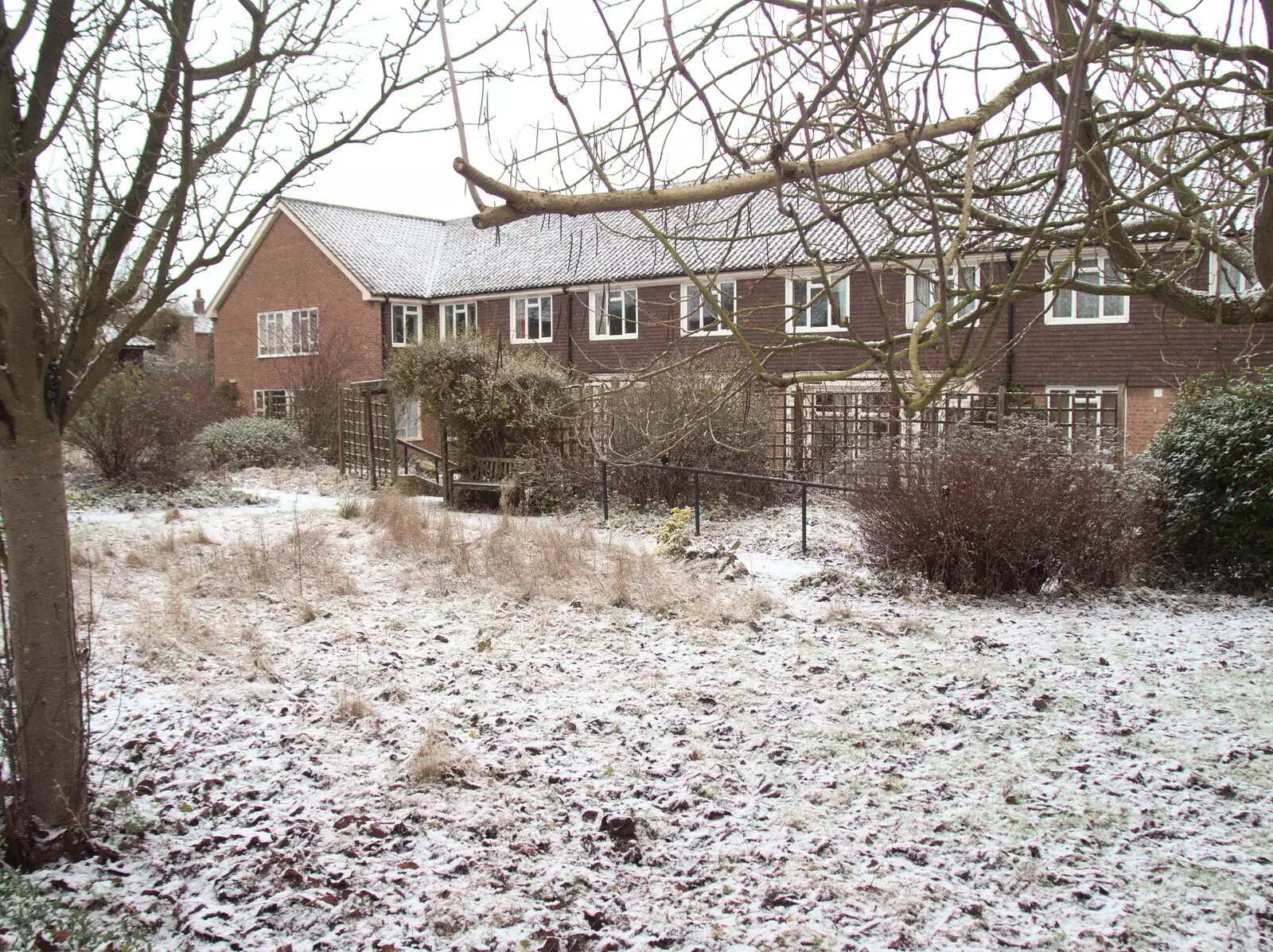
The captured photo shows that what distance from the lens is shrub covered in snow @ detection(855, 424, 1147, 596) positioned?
292 inches

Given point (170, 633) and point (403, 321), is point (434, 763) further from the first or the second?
point (403, 321)

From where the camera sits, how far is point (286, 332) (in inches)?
1150

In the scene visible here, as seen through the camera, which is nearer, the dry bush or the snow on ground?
the snow on ground

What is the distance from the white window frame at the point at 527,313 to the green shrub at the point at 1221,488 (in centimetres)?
1931

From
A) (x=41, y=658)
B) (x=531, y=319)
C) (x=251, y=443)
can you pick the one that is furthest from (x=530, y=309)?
(x=41, y=658)

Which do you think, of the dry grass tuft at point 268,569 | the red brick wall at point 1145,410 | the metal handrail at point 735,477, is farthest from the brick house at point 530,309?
the dry grass tuft at point 268,569

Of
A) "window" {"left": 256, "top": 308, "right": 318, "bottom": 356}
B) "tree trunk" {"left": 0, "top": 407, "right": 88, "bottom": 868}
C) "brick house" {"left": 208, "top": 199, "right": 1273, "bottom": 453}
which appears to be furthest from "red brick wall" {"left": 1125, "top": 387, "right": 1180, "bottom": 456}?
"window" {"left": 256, "top": 308, "right": 318, "bottom": 356}

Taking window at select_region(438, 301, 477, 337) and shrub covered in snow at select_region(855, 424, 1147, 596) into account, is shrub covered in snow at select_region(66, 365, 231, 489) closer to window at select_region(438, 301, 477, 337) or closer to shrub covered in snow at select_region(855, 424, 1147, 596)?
shrub covered in snow at select_region(855, 424, 1147, 596)

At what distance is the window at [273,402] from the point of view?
24.7 m

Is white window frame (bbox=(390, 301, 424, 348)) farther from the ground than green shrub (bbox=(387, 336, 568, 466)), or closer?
farther from the ground

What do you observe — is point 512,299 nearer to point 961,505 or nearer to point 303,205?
point 303,205

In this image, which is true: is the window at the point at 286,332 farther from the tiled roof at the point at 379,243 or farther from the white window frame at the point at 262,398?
the tiled roof at the point at 379,243

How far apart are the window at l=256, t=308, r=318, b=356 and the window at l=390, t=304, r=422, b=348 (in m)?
2.22

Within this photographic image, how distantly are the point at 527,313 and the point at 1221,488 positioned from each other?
67.9ft
